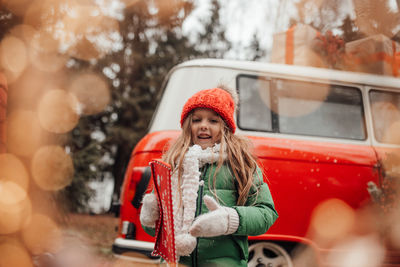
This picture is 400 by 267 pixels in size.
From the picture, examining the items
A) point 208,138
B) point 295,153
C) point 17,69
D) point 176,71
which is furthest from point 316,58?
point 17,69

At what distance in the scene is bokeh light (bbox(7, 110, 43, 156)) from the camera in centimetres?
488

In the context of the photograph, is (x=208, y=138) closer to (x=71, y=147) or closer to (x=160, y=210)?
(x=160, y=210)

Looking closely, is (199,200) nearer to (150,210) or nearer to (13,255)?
(150,210)

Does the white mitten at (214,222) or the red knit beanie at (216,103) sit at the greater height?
the red knit beanie at (216,103)

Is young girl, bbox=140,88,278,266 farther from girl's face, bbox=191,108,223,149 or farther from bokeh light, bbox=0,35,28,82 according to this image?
bokeh light, bbox=0,35,28,82

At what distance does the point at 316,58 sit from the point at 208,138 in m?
2.52

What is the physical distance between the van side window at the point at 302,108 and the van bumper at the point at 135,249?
138 centimetres

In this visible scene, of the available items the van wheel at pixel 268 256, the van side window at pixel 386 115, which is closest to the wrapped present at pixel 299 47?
the van side window at pixel 386 115

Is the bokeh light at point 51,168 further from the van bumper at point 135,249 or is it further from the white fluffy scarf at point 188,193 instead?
the white fluffy scarf at point 188,193

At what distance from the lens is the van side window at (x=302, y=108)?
334cm

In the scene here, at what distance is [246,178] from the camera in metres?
1.70

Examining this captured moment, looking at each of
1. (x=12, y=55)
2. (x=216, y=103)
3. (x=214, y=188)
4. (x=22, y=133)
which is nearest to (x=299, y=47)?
(x=216, y=103)

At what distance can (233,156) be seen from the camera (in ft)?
5.81

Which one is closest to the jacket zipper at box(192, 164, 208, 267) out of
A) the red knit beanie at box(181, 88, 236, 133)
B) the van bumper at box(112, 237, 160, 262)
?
the red knit beanie at box(181, 88, 236, 133)
